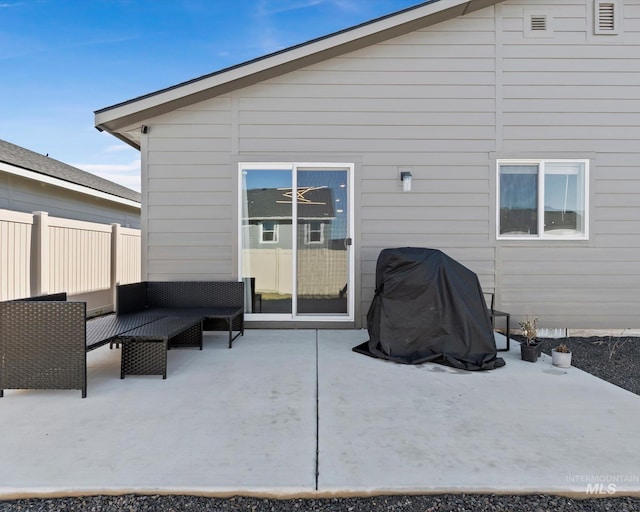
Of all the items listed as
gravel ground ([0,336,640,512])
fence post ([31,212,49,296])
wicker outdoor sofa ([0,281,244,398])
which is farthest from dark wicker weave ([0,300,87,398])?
fence post ([31,212,49,296])

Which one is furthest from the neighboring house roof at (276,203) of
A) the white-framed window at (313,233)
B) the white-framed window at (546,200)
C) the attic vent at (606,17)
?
the attic vent at (606,17)

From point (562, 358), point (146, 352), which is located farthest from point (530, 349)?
point (146, 352)

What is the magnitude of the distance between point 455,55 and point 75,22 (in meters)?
9.73

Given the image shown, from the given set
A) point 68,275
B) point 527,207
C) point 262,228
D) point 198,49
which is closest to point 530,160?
point 527,207

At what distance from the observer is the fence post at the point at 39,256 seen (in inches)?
209

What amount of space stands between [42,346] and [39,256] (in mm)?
3416

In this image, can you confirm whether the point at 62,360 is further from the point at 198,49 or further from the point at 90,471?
the point at 198,49

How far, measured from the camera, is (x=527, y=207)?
4805 mm

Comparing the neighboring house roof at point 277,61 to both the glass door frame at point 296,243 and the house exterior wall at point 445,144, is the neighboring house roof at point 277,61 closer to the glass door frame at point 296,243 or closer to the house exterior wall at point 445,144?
the house exterior wall at point 445,144

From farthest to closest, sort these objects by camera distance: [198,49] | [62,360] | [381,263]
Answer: [198,49]
[381,263]
[62,360]

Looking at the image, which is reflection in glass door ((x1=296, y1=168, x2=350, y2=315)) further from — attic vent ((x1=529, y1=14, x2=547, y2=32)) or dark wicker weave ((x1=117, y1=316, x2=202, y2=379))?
attic vent ((x1=529, y1=14, x2=547, y2=32))

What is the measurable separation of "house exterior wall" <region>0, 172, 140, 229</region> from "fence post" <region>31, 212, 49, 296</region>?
→ 1586 millimetres

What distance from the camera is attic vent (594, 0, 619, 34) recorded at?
473 cm

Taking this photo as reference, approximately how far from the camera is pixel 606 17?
15.6ft
